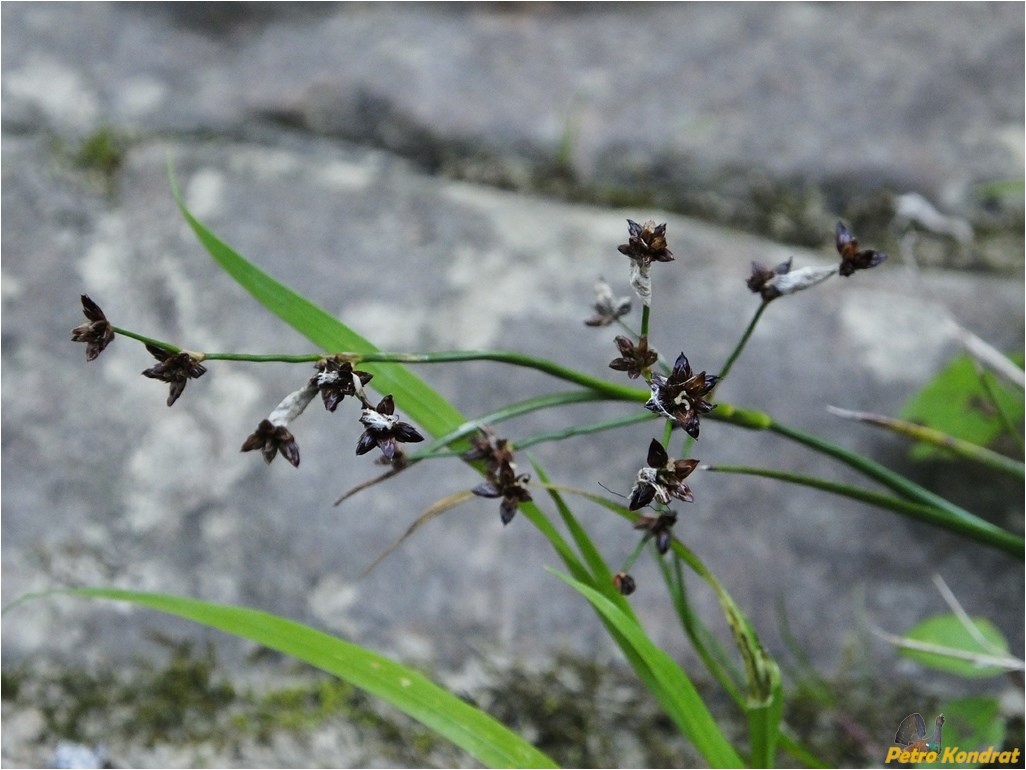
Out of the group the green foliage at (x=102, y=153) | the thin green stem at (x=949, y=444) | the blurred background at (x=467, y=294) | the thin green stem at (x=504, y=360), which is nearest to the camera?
the thin green stem at (x=504, y=360)

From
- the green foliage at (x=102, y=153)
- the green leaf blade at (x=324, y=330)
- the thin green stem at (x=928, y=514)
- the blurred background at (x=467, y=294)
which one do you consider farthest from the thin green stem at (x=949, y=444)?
the green foliage at (x=102, y=153)

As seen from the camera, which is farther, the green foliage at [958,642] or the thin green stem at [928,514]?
the green foliage at [958,642]

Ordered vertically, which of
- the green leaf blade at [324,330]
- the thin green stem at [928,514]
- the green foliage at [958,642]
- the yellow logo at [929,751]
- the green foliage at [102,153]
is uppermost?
the green foliage at [102,153]

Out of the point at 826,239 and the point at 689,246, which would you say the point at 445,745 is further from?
the point at 826,239

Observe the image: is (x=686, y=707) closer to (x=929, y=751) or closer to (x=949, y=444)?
(x=929, y=751)

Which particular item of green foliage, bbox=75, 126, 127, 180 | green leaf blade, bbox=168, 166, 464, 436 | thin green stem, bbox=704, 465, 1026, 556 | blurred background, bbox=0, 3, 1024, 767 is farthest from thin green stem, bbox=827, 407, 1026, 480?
green foliage, bbox=75, 126, 127, 180

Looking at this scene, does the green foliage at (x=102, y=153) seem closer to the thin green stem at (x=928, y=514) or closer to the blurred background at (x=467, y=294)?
the blurred background at (x=467, y=294)

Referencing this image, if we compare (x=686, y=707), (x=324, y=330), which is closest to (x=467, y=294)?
(x=324, y=330)
